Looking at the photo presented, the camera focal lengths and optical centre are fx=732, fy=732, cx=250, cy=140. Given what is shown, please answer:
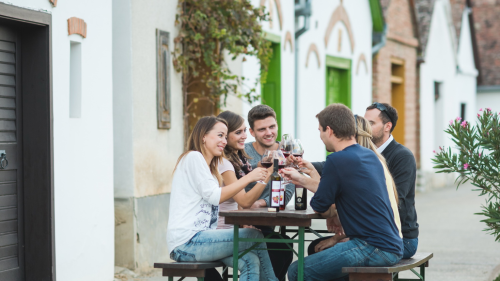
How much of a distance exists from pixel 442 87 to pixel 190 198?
1772cm

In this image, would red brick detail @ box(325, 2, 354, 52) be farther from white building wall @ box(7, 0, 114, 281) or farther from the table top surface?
the table top surface

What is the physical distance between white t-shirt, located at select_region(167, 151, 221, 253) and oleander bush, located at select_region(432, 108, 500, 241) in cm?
248

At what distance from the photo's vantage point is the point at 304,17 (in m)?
12.2

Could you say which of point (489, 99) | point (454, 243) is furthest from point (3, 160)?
point (489, 99)

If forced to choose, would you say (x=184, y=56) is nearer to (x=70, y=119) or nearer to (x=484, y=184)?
(x=70, y=119)

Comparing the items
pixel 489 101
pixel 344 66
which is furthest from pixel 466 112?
pixel 344 66

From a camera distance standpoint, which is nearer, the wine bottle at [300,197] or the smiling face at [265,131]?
the wine bottle at [300,197]

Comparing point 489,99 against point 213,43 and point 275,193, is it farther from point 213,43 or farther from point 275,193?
point 275,193

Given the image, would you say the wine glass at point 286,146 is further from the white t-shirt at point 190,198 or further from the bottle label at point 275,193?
the white t-shirt at point 190,198

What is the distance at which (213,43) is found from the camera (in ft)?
28.8

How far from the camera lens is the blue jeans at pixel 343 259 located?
15.3ft

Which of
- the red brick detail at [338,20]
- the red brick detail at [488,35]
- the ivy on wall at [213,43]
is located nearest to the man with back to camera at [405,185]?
the ivy on wall at [213,43]

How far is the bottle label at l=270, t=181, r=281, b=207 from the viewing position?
488 centimetres

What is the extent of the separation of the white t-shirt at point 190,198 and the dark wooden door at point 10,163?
1.74 metres
